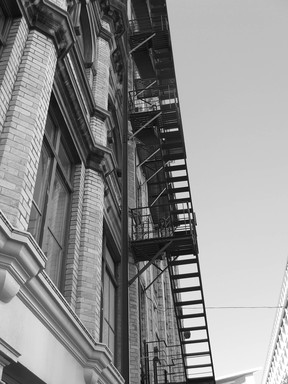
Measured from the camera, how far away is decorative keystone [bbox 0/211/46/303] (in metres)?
3.79

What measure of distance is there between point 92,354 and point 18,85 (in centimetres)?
381

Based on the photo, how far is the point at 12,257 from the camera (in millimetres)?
3848

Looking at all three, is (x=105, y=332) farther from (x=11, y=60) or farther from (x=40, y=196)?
(x=11, y=60)

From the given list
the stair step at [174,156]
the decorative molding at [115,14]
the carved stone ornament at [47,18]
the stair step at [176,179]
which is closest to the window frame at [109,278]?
the carved stone ornament at [47,18]

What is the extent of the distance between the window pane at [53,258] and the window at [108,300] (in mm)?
2371

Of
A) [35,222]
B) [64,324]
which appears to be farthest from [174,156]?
[64,324]

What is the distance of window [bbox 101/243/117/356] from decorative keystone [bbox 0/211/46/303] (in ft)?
16.4

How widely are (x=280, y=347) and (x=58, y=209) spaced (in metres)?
59.3

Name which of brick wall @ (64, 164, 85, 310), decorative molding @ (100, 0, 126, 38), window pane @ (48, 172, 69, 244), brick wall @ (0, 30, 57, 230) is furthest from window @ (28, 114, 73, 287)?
A: decorative molding @ (100, 0, 126, 38)

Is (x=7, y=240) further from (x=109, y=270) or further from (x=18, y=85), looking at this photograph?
(x=109, y=270)

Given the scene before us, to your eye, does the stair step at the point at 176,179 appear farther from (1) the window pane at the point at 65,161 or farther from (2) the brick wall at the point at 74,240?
(1) the window pane at the point at 65,161

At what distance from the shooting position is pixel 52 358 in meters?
4.86

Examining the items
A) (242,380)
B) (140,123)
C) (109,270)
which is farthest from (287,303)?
(109,270)

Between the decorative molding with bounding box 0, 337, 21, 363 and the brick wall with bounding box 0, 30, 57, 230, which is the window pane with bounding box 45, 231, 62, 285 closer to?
the brick wall with bounding box 0, 30, 57, 230
